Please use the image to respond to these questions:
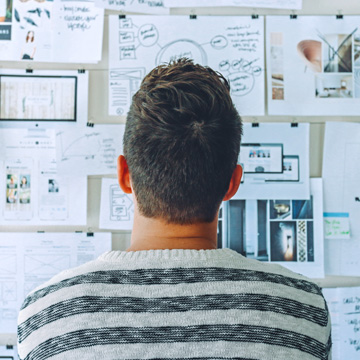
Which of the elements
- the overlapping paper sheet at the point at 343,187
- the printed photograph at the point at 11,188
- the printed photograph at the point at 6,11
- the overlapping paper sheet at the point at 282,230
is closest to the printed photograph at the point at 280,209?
the overlapping paper sheet at the point at 282,230

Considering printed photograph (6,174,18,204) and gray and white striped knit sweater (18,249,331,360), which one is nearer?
gray and white striped knit sweater (18,249,331,360)

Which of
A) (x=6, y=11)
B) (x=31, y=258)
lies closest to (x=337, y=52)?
(x=6, y=11)

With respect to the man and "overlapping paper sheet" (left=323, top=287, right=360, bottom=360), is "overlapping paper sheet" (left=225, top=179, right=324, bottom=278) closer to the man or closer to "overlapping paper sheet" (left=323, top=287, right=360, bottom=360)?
"overlapping paper sheet" (left=323, top=287, right=360, bottom=360)

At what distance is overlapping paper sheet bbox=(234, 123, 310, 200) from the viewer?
4.08ft

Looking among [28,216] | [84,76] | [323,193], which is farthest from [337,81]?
[28,216]

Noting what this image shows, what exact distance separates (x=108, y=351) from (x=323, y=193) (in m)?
0.91

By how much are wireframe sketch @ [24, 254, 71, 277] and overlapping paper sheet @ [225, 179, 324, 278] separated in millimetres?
487

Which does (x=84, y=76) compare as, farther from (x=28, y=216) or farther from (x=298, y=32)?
(x=298, y=32)

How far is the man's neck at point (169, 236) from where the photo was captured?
617 mm

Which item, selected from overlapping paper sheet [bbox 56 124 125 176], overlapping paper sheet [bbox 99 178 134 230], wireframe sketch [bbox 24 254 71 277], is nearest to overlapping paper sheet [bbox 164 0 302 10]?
overlapping paper sheet [bbox 56 124 125 176]

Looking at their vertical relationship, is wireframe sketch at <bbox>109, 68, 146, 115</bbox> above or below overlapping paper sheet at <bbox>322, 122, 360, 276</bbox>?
above

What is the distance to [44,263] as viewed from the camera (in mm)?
1233

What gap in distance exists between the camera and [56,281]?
0.59 metres

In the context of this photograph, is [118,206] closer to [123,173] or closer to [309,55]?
[123,173]
